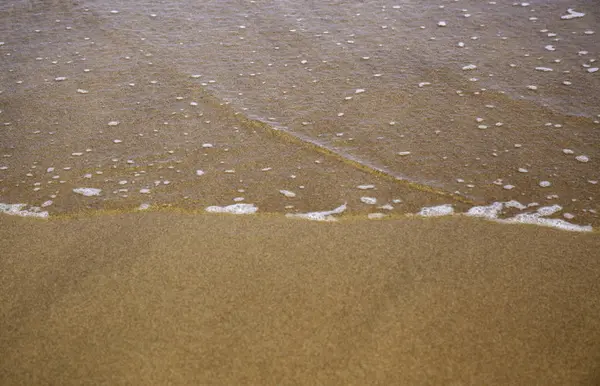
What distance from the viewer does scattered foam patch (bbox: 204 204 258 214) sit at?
10.6 ft

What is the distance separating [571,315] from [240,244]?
168 cm

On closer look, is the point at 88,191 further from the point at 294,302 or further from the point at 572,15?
the point at 572,15

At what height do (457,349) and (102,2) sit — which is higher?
(102,2)

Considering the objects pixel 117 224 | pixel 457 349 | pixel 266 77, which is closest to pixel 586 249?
pixel 457 349

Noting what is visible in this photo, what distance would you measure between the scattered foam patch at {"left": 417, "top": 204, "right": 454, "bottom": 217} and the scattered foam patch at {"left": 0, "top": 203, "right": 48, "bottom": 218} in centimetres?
234

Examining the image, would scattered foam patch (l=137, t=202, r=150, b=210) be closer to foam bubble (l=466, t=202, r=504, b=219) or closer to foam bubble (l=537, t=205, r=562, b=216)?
foam bubble (l=466, t=202, r=504, b=219)

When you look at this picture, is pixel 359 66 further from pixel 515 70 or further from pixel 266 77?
A: pixel 515 70

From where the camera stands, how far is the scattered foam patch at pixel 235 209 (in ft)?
10.6

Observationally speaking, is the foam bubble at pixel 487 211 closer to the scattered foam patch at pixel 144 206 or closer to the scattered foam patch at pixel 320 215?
the scattered foam patch at pixel 320 215

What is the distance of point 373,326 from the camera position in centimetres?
236

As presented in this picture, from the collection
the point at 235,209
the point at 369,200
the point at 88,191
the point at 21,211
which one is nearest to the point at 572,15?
the point at 369,200

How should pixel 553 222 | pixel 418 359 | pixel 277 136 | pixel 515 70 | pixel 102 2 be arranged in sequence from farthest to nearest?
pixel 102 2 → pixel 515 70 → pixel 277 136 → pixel 553 222 → pixel 418 359

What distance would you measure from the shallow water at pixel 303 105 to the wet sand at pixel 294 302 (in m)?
0.33

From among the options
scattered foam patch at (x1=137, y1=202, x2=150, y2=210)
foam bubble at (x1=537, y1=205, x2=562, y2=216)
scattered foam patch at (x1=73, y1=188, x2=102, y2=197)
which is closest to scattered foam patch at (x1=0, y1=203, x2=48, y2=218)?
scattered foam patch at (x1=73, y1=188, x2=102, y2=197)
